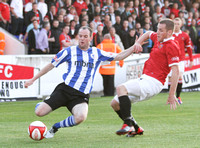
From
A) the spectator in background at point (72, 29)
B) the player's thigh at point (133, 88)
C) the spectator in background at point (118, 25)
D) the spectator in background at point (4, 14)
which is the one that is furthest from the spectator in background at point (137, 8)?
the player's thigh at point (133, 88)

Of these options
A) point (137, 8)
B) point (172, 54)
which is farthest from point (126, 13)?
point (172, 54)

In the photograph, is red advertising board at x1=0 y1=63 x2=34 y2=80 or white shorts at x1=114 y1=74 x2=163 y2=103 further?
red advertising board at x1=0 y1=63 x2=34 y2=80

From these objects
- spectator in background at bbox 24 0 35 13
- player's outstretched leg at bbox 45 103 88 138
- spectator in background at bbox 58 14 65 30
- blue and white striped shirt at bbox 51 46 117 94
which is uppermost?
spectator in background at bbox 24 0 35 13

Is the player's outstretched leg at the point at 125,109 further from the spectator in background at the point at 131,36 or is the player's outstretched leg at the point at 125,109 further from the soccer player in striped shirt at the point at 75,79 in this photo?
the spectator in background at the point at 131,36

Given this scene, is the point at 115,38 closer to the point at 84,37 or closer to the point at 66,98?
the point at 84,37

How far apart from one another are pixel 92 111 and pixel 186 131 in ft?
13.4

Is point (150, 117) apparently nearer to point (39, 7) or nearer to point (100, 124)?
point (100, 124)

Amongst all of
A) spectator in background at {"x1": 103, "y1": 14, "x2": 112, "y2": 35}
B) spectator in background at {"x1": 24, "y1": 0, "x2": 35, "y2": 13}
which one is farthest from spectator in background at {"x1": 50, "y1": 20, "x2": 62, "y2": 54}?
spectator in background at {"x1": 103, "y1": 14, "x2": 112, "y2": 35}

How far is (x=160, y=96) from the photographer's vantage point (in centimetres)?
1680

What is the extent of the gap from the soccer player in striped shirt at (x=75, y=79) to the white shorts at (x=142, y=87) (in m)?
0.57

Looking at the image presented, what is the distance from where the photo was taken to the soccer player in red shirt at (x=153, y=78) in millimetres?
7527

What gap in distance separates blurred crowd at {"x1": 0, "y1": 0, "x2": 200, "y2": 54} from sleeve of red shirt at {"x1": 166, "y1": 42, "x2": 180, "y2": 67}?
9767 millimetres

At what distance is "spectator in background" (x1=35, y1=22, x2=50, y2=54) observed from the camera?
17016 mm

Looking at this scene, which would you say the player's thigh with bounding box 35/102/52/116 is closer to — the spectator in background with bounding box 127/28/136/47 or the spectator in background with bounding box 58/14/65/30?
the spectator in background with bounding box 58/14/65/30
